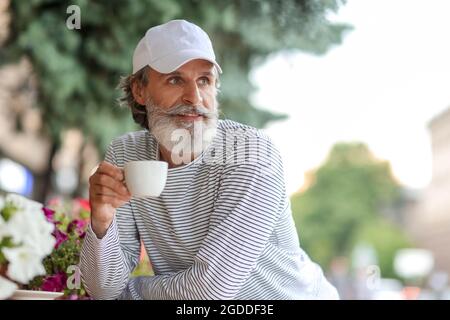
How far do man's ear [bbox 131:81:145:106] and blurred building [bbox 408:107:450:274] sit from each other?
2655cm

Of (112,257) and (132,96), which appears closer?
(112,257)

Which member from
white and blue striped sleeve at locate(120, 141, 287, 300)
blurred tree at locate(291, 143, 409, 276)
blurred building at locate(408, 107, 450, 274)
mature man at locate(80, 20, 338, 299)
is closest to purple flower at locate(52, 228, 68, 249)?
mature man at locate(80, 20, 338, 299)

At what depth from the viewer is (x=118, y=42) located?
2719mm

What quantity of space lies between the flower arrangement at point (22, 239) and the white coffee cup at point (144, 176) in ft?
0.60

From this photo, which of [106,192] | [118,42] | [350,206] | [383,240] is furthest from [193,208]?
[350,206]

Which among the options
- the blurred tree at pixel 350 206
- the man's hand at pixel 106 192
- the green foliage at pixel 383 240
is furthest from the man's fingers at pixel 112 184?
the green foliage at pixel 383 240

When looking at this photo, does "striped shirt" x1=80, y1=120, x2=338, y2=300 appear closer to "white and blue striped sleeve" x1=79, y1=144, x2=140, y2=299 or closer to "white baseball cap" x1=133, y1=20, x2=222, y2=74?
"white and blue striped sleeve" x1=79, y1=144, x2=140, y2=299

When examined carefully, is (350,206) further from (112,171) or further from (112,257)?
(112,171)

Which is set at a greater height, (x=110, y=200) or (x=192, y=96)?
(x=192, y=96)

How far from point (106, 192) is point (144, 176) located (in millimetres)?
82

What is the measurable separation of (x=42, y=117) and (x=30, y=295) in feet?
8.45

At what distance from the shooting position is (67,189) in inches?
147

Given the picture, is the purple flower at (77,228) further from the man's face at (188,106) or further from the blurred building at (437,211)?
the blurred building at (437,211)
